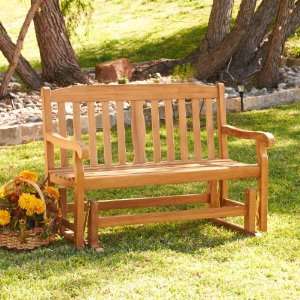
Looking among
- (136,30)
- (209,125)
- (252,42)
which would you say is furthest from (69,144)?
→ (136,30)

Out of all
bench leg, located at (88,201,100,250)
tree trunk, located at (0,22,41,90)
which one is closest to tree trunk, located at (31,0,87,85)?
tree trunk, located at (0,22,41,90)

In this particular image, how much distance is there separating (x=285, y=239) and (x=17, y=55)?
5.68 metres

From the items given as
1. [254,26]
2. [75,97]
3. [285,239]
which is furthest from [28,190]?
[254,26]

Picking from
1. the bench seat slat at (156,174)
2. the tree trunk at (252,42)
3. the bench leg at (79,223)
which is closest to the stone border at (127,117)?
the tree trunk at (252,42)

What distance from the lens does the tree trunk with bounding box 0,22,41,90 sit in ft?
34.1

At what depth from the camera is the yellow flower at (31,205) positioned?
511 centimetres

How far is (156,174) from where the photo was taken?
205 inches

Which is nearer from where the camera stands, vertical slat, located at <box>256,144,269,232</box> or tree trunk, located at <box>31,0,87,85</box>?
vertical slat, located at <box>256,144,269,232</box>

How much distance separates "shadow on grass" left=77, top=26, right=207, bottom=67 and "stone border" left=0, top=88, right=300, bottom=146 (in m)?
3.41

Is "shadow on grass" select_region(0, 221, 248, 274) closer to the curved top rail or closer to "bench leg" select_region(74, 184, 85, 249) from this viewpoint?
"bench leg" select_region(74, 184, 85, 249)

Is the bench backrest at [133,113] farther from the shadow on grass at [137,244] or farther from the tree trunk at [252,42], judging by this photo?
the tree trunk at [252,42]

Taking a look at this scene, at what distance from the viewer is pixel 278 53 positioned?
11109 millimetres

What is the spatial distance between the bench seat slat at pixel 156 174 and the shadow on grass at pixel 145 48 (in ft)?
28.6

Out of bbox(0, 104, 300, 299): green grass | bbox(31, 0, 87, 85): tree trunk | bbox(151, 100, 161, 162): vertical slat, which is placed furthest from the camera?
bbox(31, 0, 87, 85): tree trunk
